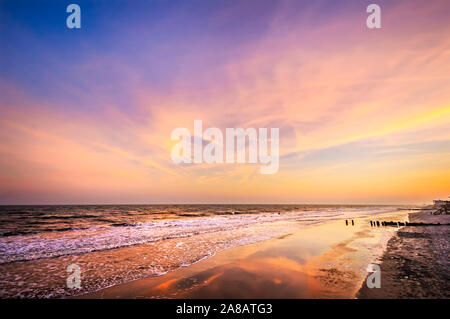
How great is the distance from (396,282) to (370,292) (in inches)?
73.5

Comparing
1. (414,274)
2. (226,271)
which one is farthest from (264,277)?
(414,274)

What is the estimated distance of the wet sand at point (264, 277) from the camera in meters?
8.23

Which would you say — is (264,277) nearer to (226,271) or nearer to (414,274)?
(226,271)

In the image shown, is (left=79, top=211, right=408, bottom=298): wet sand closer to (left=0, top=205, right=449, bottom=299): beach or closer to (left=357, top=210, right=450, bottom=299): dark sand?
(left=0, top=205, right=449, bottom=299): beach

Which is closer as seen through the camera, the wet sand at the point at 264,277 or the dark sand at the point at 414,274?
the dark sand at the point at 414,274

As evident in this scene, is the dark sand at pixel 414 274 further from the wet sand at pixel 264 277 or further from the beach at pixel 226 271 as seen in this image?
the wet sand at pixel 264 277

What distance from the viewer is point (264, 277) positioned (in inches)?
397

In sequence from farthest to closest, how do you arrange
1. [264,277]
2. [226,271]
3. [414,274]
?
[226,271] → [264,277] → [414,274]

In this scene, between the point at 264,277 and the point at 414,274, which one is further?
the point at 264,277

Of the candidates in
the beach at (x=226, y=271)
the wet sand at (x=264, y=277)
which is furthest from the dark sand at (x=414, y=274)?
the wet sand at (x=264, y=277)

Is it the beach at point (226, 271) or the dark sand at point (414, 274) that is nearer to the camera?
the dark sand at point (414, 274)

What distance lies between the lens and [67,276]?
10.5 metres

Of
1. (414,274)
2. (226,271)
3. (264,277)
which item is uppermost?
(414,274)

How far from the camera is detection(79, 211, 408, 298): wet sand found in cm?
823
